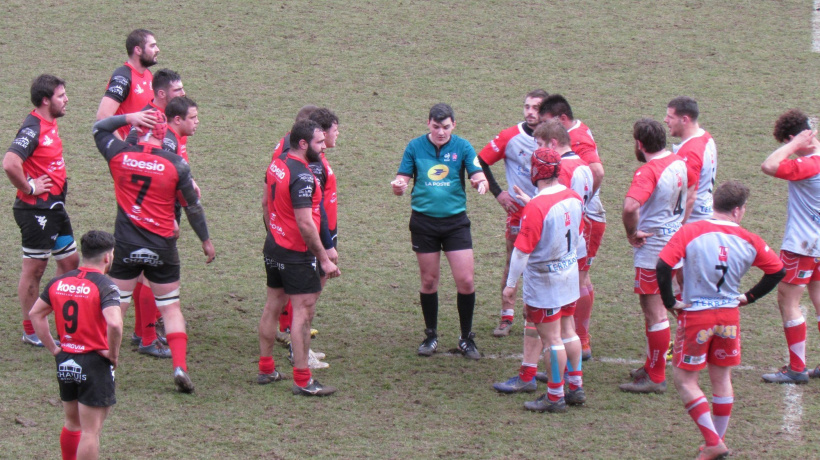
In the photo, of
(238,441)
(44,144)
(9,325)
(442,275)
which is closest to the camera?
(238,441)

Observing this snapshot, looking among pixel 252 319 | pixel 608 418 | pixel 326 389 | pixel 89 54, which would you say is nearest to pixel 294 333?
pixel 326 389

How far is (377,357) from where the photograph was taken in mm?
7215

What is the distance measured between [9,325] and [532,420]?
4.68 metres

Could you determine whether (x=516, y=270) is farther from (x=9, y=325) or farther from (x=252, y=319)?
(x=9, y=325)

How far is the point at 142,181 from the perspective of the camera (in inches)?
249

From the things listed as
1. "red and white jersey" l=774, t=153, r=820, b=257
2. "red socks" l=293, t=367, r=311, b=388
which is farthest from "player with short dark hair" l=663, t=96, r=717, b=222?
"red socks" l=293, t=367, r=311, b=388

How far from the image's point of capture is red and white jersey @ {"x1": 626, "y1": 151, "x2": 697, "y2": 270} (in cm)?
631

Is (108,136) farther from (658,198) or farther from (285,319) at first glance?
(658,198)

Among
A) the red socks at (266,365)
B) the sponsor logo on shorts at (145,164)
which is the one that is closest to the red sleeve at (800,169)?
the red socks at (266,365)

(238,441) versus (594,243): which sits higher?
(594,243)

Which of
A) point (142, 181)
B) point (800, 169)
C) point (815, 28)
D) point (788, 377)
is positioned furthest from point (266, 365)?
point (815, 28)

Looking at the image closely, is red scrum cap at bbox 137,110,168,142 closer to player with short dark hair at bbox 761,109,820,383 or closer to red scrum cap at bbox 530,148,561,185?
red scrum cap at bbox 530,148,561,185

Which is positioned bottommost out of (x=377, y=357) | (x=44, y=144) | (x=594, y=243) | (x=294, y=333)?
(x=377, y=357)

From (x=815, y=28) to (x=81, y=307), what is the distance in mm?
14131
